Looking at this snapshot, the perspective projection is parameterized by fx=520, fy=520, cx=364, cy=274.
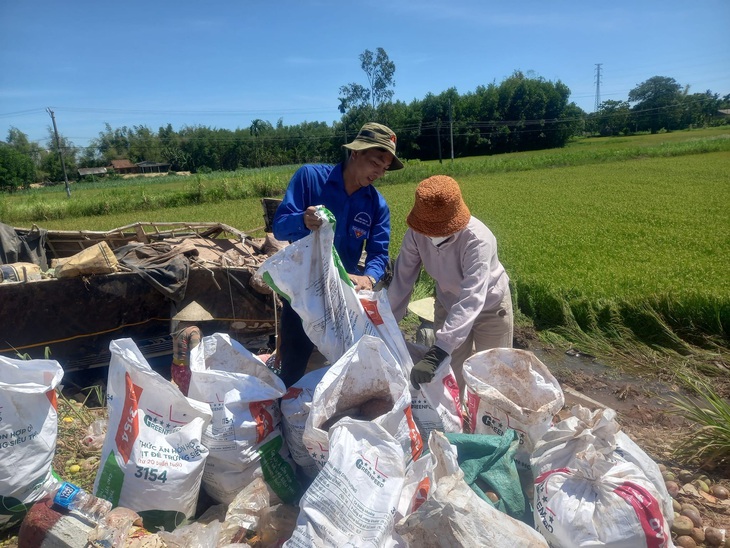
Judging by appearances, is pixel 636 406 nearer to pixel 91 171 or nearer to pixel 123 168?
pixel 91 171

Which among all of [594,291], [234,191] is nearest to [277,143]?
[234,191]

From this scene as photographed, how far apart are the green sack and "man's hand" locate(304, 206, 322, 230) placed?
3.54 feet

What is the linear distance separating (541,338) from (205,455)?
13.3 ft

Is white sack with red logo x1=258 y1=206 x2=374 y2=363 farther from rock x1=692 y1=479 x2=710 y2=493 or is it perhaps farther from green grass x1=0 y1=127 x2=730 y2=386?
green grass x1=0 y1=127 x2=730 y2=386

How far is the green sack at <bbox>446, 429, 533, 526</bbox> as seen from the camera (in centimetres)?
205

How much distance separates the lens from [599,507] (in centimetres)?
173

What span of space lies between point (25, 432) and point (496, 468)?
1984 millimetres

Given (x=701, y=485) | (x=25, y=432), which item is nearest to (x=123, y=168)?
(x=25, y=432)

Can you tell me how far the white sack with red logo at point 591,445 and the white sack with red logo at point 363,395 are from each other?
0.50 metres

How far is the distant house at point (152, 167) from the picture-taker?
2665 inches

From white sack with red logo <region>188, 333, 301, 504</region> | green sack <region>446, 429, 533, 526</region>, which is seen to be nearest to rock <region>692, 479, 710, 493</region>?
green sack <region>446, 429, 533, 526</region>

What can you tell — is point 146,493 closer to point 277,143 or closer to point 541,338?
point 541,338

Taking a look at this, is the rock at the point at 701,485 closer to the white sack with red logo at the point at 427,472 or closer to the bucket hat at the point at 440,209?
the white sack with red logo at the point at 427,472

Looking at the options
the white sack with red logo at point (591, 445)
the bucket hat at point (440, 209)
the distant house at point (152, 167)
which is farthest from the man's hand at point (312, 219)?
the distant house at point (152, 167)
